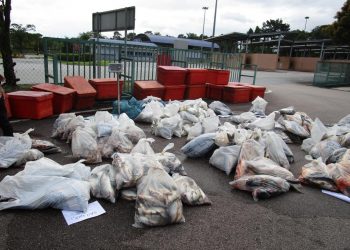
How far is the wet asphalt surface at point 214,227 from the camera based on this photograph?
2398mm

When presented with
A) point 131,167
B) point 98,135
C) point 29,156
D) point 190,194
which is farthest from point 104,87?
point 190,194

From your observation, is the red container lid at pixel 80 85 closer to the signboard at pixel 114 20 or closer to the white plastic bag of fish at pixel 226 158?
the signboard at pixel 114 20

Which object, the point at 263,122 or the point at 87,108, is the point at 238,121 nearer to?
the point at 263,122

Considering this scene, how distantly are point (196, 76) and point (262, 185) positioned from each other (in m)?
5.97

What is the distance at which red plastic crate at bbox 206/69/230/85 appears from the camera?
30.5 ft

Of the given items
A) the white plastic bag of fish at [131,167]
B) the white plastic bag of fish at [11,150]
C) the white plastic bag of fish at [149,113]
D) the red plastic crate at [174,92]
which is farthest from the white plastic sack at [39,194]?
the red plastic crate at [174,92]

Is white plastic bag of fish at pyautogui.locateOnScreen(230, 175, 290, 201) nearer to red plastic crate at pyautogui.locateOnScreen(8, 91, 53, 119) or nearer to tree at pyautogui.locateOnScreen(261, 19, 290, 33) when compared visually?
red plastic crate at pyautogui.locateOnScreen(8, 91, 53, 119)

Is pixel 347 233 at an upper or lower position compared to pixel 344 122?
lower

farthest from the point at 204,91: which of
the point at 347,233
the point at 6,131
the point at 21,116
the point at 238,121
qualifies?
the point at 347,233

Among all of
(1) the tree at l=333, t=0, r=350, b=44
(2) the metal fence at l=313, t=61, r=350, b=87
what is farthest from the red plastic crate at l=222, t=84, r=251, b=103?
(1) the tree at l=333, t=0, r=350, b=44

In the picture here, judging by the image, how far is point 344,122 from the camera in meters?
6.02

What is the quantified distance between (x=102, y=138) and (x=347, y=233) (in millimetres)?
3175

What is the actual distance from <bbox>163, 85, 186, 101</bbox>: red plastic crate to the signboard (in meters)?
1.91

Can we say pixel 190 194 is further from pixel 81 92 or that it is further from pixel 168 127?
pixel 81 92
